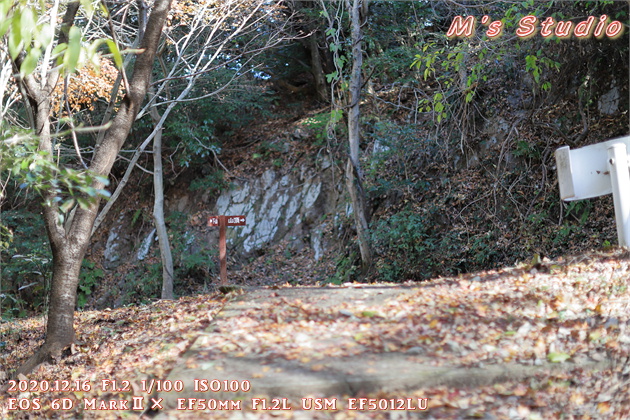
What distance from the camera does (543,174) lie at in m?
9.62

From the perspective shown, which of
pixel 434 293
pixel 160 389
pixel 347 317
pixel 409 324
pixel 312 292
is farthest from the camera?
pixel 312 292

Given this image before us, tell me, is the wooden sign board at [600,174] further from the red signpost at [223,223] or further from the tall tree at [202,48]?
the tall tree at [202,48]

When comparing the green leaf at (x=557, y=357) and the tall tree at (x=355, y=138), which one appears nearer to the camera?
the green leaf at (x=557, y=357)

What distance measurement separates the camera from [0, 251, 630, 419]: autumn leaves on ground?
3100 millimetres

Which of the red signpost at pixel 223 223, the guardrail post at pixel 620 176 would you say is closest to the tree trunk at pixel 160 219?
the red signpost at pixel 223 223

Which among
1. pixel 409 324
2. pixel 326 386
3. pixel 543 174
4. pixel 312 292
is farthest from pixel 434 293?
pixel 543 174

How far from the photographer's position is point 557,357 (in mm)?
3383

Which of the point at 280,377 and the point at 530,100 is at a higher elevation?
the point at 530,100

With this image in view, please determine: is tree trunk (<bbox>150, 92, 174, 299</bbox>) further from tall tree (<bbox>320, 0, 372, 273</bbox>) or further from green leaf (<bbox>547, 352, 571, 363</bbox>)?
green leaf (<bbox>547, 352, 571, 363</bbox>)

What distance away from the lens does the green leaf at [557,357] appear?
3.36m

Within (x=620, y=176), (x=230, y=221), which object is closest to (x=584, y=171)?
(x=620, y=176)

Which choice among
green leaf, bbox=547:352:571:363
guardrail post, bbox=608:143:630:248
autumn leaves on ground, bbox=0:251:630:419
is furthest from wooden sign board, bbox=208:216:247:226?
green leaf, bbox=547:352:571:363

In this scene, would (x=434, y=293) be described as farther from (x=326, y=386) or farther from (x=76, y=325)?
(x=76, y=325)

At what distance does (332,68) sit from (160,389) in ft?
46.6
